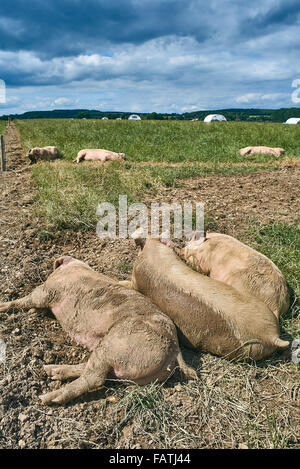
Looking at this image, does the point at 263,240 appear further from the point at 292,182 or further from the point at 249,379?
the point at 292,182

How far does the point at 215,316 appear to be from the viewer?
2.99 meters

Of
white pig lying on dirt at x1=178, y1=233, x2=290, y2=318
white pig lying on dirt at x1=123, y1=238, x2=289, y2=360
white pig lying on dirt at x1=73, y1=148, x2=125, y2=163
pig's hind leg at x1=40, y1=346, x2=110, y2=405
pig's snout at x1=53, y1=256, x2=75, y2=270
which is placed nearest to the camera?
pig's hind leg at x1=40, y1=346, x2=110, y2=405

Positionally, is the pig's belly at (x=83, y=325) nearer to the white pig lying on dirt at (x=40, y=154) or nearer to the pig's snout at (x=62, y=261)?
the pig's snout at (x=62, y=261)

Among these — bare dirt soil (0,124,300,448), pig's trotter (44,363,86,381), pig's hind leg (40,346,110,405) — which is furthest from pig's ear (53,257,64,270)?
pig's hind leg (40,346,110,405)

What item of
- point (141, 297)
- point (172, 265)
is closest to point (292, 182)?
point (172, 265)

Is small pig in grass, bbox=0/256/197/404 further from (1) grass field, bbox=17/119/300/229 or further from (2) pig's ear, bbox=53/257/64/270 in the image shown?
(1) grass field, bbox=17/119/300/229

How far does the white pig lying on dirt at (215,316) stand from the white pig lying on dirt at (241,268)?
0.74 feet

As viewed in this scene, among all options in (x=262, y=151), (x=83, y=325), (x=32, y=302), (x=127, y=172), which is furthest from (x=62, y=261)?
(x=262, y=151)

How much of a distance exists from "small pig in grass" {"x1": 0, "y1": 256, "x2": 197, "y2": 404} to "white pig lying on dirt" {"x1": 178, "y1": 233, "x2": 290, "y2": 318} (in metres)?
0.97

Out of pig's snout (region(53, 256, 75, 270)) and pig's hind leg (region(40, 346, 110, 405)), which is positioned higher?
pig's snout (region(53, 256, 75, 270))

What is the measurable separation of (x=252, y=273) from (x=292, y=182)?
4.70 meters

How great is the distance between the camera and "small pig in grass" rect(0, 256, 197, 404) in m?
2.69

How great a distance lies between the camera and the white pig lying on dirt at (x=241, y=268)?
11.4 ft

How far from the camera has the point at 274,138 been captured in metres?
15.9
